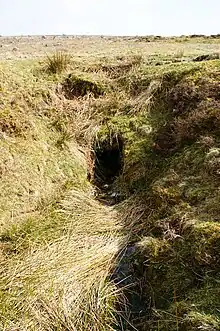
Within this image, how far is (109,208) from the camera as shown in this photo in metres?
5.45

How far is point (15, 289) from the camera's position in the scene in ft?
13.1

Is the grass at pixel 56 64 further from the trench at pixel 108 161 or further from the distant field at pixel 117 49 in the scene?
the trench at pixel 108 161

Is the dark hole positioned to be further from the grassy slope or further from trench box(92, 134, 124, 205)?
the grassy slope

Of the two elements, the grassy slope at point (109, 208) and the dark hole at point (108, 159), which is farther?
the dark hole at point (108, 159)

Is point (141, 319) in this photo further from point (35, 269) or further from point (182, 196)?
point (182, 196)

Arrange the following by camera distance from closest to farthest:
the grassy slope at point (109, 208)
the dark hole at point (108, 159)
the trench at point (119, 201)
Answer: the grassy slope at point (109, 208)
the trench at point (119, 201)
the dark hole at point (108, 159)

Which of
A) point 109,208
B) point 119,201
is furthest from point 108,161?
point 109,208

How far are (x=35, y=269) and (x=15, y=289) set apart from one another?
0.33 meters

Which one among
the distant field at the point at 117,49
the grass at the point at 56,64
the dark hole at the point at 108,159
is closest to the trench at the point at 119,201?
the dark hole at the point at 108,159

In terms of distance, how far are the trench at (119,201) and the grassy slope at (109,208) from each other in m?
0.08

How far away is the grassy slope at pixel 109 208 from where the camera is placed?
3.66 metres

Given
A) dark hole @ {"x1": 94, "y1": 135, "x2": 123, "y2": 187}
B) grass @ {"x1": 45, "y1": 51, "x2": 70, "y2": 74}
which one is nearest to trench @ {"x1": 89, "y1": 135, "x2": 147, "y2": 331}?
dark hole @ {"x1": 94, "y1": 135, "x2": 123, "y2": 187}

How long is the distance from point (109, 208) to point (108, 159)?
1.50 meters

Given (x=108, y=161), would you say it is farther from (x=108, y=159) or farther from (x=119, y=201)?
(x=119, y=201)
